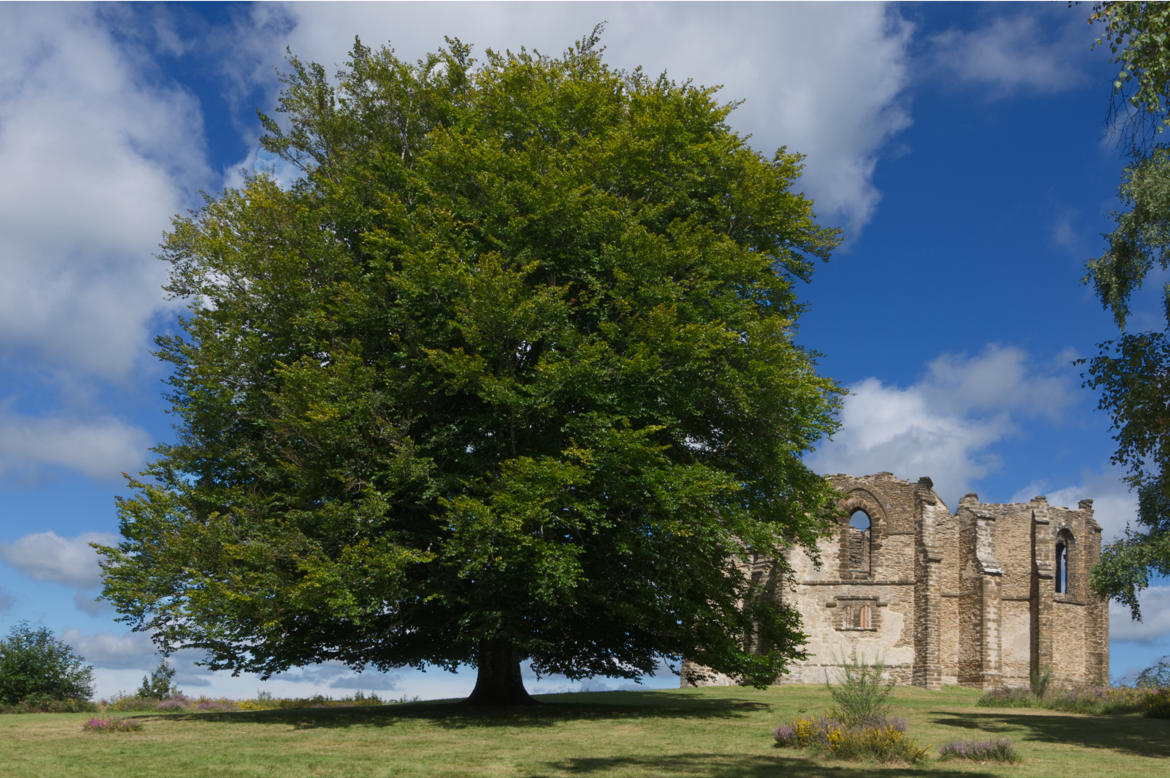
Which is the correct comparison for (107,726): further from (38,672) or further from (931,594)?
(931,594)

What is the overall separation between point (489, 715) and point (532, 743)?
459 cm

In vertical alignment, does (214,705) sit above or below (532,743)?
below

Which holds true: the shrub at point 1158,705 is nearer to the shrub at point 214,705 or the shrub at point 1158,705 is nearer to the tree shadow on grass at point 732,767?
the tree shadow on grass at point 732,767

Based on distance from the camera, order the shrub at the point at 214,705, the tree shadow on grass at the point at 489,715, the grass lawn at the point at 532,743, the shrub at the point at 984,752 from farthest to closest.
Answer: the shrub at the point at 214,705
the tree shadow on grass at the point at 489,715
the shrub at the point at 984,752
the grass lawn at the point at 532,743

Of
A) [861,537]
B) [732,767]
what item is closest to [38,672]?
[732,767]

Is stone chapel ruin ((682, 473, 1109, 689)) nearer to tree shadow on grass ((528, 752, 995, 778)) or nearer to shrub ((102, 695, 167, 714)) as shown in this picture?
shrub ((102, 695, 167, 714))

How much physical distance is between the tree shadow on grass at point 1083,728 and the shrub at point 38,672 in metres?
21.9

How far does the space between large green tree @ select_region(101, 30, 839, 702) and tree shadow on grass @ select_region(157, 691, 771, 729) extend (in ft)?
3.64

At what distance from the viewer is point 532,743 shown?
15.6 metres

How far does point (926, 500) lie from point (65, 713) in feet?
105

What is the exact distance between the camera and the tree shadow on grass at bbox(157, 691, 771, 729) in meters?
18.9

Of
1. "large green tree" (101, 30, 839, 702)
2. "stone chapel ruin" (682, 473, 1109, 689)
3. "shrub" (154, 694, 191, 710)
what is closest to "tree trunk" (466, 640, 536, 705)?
"large green tree" (101, 30, 839, 702)

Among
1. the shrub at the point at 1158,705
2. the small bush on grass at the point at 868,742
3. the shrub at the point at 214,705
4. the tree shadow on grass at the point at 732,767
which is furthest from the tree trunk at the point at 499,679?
the shrub at the point at 1158,705

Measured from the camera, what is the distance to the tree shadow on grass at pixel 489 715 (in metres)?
18.9
